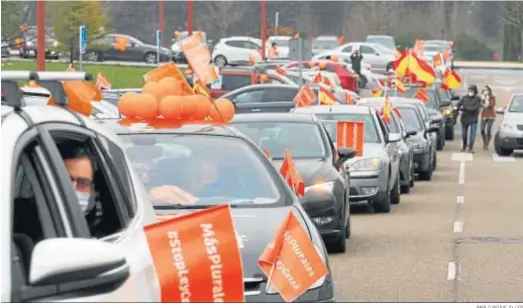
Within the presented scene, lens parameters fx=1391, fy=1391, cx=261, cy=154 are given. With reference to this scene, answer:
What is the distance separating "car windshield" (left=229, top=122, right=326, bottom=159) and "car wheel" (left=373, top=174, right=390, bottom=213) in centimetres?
284

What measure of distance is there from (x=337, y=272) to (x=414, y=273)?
676mm

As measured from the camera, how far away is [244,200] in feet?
28.5

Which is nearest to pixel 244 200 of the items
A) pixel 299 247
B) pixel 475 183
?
pixel 299 247

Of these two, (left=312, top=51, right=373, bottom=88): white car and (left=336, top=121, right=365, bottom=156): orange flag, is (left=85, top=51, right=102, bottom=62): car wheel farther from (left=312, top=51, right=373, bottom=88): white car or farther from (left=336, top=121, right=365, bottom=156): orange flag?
(left=336, top=121, right=365, bottom=156): orange flag

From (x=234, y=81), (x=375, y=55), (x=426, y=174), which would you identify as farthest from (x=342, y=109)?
(x=375, y=55)

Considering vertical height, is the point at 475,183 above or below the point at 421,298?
below

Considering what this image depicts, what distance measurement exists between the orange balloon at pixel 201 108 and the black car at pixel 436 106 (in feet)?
78.2

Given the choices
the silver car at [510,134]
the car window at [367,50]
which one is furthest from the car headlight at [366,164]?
the car window at [367,50]

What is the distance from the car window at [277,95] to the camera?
110 feet

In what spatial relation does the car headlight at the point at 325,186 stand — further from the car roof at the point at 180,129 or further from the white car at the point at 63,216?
the white car at the point at 63,216

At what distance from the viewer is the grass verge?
44013mm

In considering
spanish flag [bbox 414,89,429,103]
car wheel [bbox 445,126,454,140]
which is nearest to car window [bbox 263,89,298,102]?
spanish flag [bbox 414,89,429,103]

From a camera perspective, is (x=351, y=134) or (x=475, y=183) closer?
(x=351, y=134)

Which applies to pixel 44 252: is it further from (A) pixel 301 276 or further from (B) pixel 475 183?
(B) pixel 475 183
